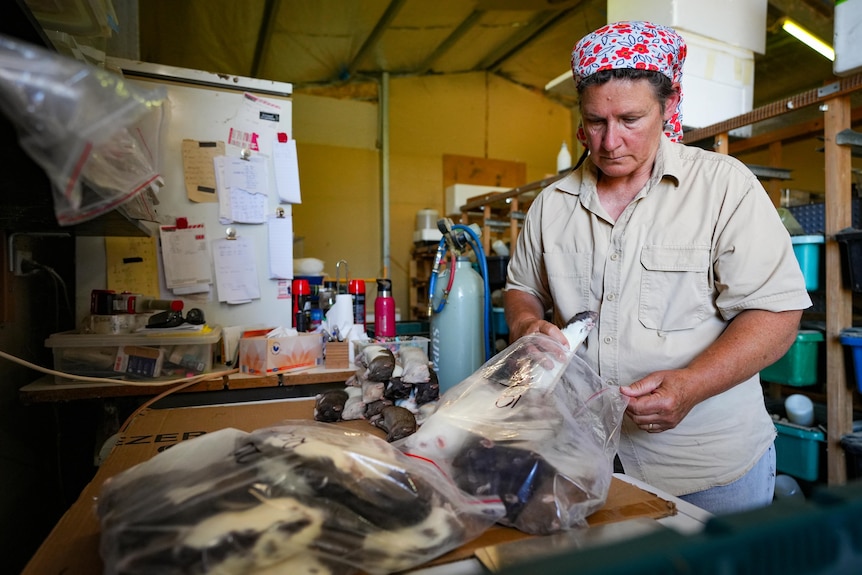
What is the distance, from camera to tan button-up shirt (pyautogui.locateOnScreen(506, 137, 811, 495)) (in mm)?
920

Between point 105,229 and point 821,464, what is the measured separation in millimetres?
2582

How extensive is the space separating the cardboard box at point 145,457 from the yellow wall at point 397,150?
396 cm

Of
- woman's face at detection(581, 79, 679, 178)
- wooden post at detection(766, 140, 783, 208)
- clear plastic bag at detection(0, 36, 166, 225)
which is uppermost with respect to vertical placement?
wooden post at detection(766, 140, 783, 208)

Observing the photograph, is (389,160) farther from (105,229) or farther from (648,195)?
(648,195)

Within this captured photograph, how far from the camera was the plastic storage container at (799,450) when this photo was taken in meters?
1.71

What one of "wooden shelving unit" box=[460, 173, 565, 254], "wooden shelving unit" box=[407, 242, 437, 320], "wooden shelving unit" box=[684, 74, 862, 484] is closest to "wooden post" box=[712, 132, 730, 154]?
"wooden shelving unit" box=[684, 74, 862, 484]

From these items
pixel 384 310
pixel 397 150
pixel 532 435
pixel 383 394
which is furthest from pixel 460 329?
pixel 397 150

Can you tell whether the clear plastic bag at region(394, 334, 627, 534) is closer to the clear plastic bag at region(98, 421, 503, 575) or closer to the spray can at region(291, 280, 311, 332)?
the clear plastic bag at region(98, 421, 503, 575)

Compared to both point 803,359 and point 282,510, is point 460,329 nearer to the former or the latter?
point 803,359

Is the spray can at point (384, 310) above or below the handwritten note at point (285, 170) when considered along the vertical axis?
below

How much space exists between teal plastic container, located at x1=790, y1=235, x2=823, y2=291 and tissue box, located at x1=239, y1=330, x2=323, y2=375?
182 cm

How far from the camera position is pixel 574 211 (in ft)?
3.83

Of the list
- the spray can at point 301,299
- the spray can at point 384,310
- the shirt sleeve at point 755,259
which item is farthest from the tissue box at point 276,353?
the shirt sleeve at point 755,259

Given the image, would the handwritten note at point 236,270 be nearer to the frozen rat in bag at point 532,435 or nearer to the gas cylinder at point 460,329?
the gas cylinder at point 460,329
